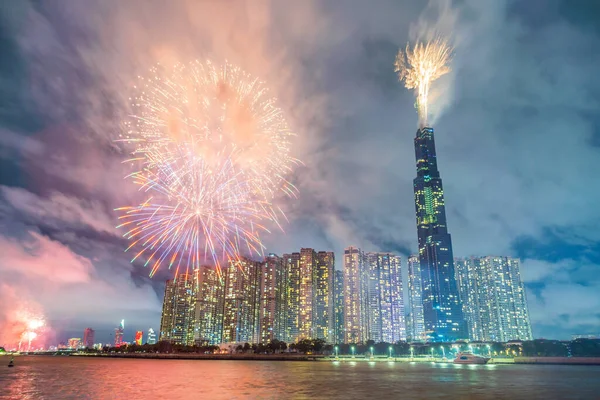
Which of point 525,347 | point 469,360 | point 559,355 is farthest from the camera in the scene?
point 525,347

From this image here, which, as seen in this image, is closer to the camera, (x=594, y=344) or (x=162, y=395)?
(x=162, y=395)

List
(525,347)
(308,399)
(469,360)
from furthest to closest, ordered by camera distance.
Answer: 1. (525,347)
2. (469,360)
3. (308,399)

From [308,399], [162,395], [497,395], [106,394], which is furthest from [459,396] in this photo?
[106,394]

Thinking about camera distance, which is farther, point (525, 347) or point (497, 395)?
point (525, 347)

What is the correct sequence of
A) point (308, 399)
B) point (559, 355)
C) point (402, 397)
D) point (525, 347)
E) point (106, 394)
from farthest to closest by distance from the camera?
point (525, 347), point (559, 355), point (106, 394), point (402, 397), point (308, 399)

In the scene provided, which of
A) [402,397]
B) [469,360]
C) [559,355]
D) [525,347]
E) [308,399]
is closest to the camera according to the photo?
[308,399]

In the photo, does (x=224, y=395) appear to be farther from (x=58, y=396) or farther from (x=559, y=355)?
(x=559, y=355)

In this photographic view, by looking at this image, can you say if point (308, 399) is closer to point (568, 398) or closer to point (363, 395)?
point (363, 395)

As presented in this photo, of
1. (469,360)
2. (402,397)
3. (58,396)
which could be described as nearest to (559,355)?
(469,360)
